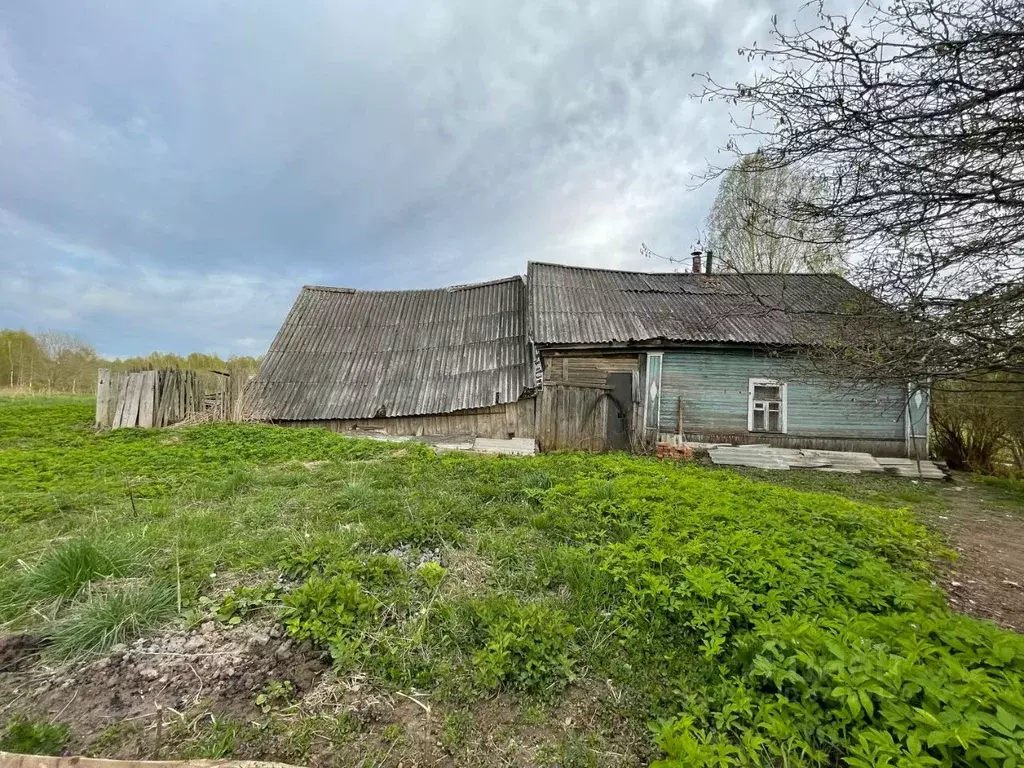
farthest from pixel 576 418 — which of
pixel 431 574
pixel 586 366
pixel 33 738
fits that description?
pixel 33 738

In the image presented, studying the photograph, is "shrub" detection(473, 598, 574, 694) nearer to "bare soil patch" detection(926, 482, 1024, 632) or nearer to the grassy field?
the grassy field

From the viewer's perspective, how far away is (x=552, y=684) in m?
2.38

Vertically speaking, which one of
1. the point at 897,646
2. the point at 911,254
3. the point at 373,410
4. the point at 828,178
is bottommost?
the point at 897,646

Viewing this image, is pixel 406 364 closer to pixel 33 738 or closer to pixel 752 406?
pixel 752 406

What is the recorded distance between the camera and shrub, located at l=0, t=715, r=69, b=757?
6.12 feet

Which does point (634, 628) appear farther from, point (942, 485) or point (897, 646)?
point (942, 485)

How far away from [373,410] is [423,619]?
10.4 meters

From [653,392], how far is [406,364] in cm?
747

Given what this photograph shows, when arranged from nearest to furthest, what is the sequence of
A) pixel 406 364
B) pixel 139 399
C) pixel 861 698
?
pixel 861 698 → pixel 139 399 → pixel 406 364

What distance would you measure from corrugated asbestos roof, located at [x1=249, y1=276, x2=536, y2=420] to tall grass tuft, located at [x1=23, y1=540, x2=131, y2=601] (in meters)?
8.94

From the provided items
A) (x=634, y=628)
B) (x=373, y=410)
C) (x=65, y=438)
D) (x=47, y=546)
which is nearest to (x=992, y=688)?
(x=634, y=628)

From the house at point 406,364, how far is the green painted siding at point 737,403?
12.1 feet

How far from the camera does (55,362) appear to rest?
26.7 meters

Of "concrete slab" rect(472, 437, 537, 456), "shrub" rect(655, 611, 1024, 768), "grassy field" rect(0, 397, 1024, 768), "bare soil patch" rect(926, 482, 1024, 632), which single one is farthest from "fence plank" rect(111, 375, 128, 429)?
"bare soil patch" rect(926, 482, 1024, 632)
